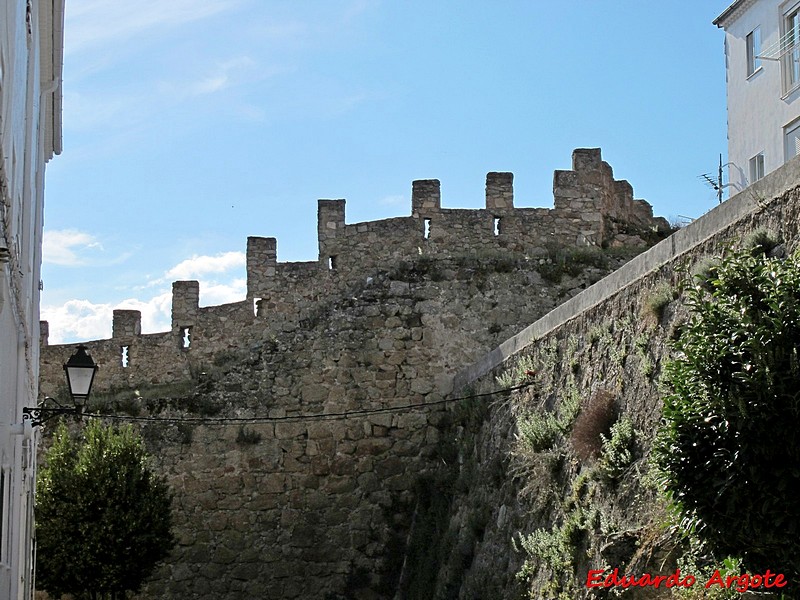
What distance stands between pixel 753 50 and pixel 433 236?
6235mm

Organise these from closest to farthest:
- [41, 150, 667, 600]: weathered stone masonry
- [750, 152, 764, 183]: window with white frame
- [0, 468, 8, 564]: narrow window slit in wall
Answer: [0, 468, 8, 564]: narrow window slit in wall → [750, 152, 764, 183]: window with white frame → [41, 150, 667, 600]: weathered stone masonry

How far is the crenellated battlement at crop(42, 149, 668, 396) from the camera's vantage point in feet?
67.6

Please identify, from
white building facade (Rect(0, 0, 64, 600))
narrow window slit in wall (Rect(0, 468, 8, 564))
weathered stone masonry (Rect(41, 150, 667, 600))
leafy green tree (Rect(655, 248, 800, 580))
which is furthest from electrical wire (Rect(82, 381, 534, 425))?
leafy green tree (Rect(655, 248, 800, 580))

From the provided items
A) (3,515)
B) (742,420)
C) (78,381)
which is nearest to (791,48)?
(742,420)

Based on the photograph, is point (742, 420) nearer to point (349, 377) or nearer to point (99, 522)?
point (99, 522)

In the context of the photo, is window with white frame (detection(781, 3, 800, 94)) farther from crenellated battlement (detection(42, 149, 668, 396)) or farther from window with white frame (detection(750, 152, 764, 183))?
crenellated battlement (detection(42, 149, 668, 396))

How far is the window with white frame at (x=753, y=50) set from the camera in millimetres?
18062

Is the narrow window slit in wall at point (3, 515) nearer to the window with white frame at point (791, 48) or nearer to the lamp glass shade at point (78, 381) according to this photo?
the lamp glass shade at point (78, 381)

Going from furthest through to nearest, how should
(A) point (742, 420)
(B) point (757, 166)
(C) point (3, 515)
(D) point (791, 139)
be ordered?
Answer: (B) point (757, 166), (D) point (791, 139), (C) point (3, 515), (A) point (742, 420)

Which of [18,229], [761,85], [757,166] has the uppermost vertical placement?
[761,85]

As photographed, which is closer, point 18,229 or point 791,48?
point 18,229

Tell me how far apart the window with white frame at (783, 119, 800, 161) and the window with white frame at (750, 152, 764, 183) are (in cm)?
70

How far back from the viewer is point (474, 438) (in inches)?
654

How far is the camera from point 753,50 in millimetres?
18391
